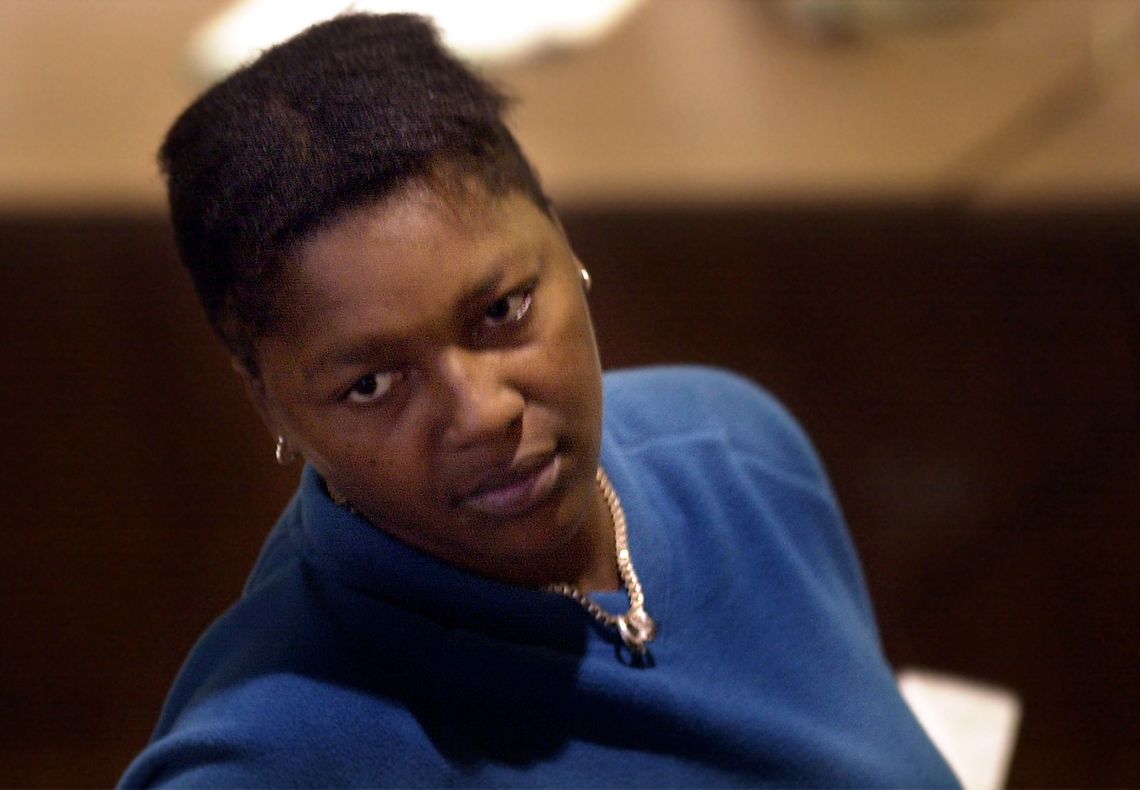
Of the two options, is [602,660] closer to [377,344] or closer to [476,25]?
[377,344]

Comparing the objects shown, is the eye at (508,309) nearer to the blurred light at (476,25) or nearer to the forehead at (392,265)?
the forehead at (392,265)

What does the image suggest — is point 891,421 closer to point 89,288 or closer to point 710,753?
point 710,753

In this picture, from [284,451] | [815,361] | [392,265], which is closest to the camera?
[392,265]

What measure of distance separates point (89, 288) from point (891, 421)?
2.63ft

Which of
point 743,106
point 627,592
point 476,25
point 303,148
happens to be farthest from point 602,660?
point 476,25

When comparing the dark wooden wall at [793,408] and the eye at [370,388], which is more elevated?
the eye at [370,388]

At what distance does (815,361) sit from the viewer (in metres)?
1.26

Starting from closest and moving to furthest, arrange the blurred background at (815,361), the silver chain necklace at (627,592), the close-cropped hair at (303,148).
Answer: the close-cropped hair at (303,148) < the silver chain necklace at (627,592) < the blurred background at (815,361)

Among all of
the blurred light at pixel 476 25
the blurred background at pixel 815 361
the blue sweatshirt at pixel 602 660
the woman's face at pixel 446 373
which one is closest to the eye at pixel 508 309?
the woman's face at pixel 446 373

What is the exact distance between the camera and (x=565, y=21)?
4.73 ft

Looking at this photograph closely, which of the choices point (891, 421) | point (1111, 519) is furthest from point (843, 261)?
point (1111, 519)

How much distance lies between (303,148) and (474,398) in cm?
12

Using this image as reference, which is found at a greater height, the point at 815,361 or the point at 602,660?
the point at 602,660

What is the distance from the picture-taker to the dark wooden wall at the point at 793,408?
1.21 metres
